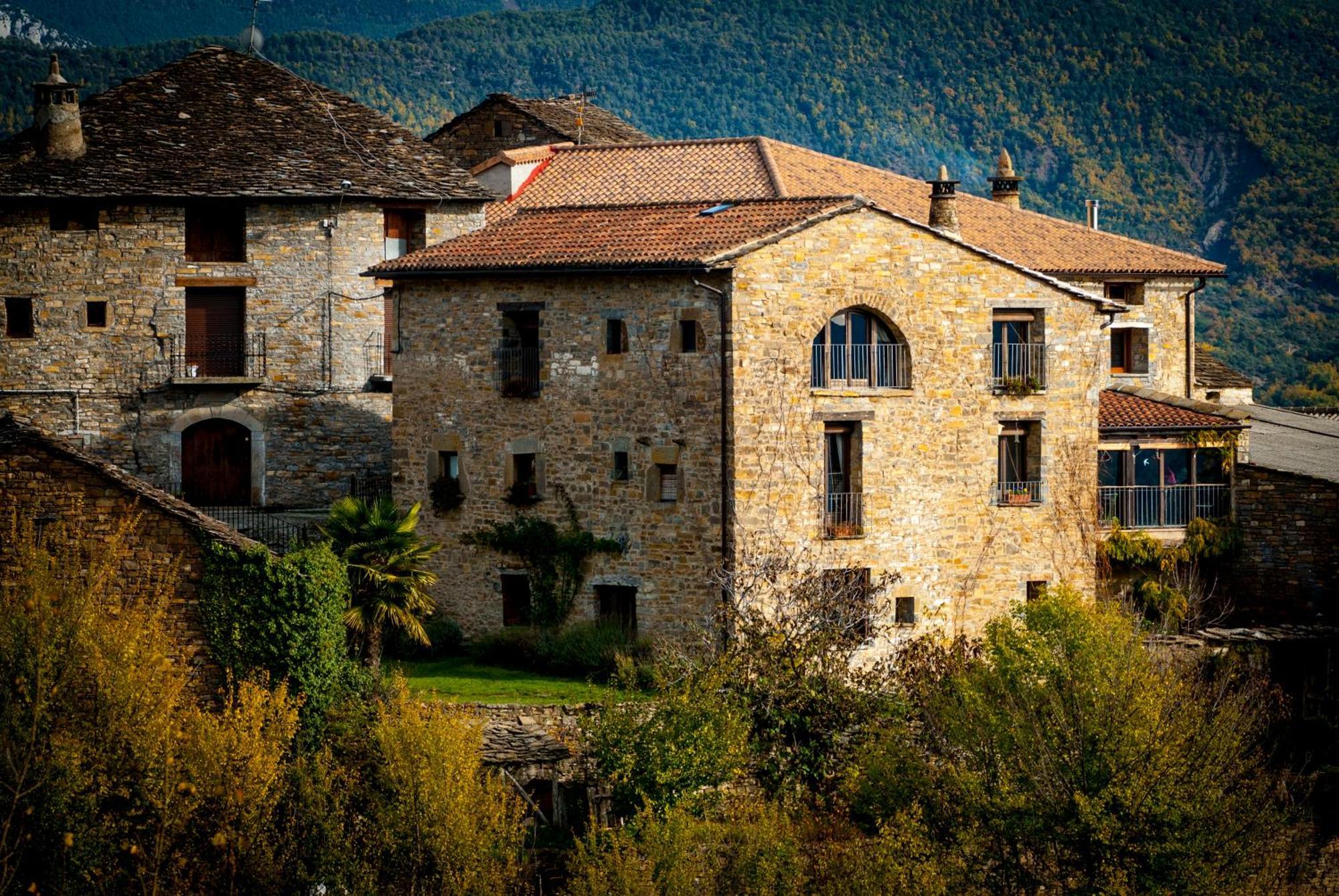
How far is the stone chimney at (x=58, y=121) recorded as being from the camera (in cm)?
4000

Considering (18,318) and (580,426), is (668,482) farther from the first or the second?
(18,318)

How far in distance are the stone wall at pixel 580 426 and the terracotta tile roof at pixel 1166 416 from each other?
9113 mm

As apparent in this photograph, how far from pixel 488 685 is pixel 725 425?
5.29m

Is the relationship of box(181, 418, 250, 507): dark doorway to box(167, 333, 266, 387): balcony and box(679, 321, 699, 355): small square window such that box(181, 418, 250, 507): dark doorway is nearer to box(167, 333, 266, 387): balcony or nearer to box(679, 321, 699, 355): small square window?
box(167, 333, 266, 387): balcony

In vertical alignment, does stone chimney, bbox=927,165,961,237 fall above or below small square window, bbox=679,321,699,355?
above

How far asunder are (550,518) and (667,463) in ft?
7.64

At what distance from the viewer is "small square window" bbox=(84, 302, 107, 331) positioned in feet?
130

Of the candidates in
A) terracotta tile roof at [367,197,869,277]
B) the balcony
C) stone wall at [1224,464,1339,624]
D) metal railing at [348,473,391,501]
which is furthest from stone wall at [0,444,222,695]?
stone wall at [1224,464,1339,624]

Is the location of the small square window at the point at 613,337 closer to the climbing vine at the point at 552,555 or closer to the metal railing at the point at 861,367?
the climbing vine at the point at 552,555

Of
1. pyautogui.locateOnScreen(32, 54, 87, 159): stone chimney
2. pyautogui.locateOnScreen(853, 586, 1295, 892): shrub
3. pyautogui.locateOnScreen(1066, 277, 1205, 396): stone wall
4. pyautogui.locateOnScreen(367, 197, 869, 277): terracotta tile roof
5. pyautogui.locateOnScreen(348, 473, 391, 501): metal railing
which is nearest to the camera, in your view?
pyautogui.locateOnScreen(853, 586, 1295, 892): shrub

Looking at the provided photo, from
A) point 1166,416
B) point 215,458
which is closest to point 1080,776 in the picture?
point 1166,416

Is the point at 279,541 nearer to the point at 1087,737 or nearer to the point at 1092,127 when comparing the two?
the point at 1087,737

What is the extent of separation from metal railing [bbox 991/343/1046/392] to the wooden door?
1391 centimetres

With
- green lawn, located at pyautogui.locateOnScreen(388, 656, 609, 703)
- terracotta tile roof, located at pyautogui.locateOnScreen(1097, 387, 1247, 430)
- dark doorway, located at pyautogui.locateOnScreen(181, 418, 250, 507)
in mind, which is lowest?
green lawn, located at pyautogui.locateOnScreen(388, 656, 609, 703)
